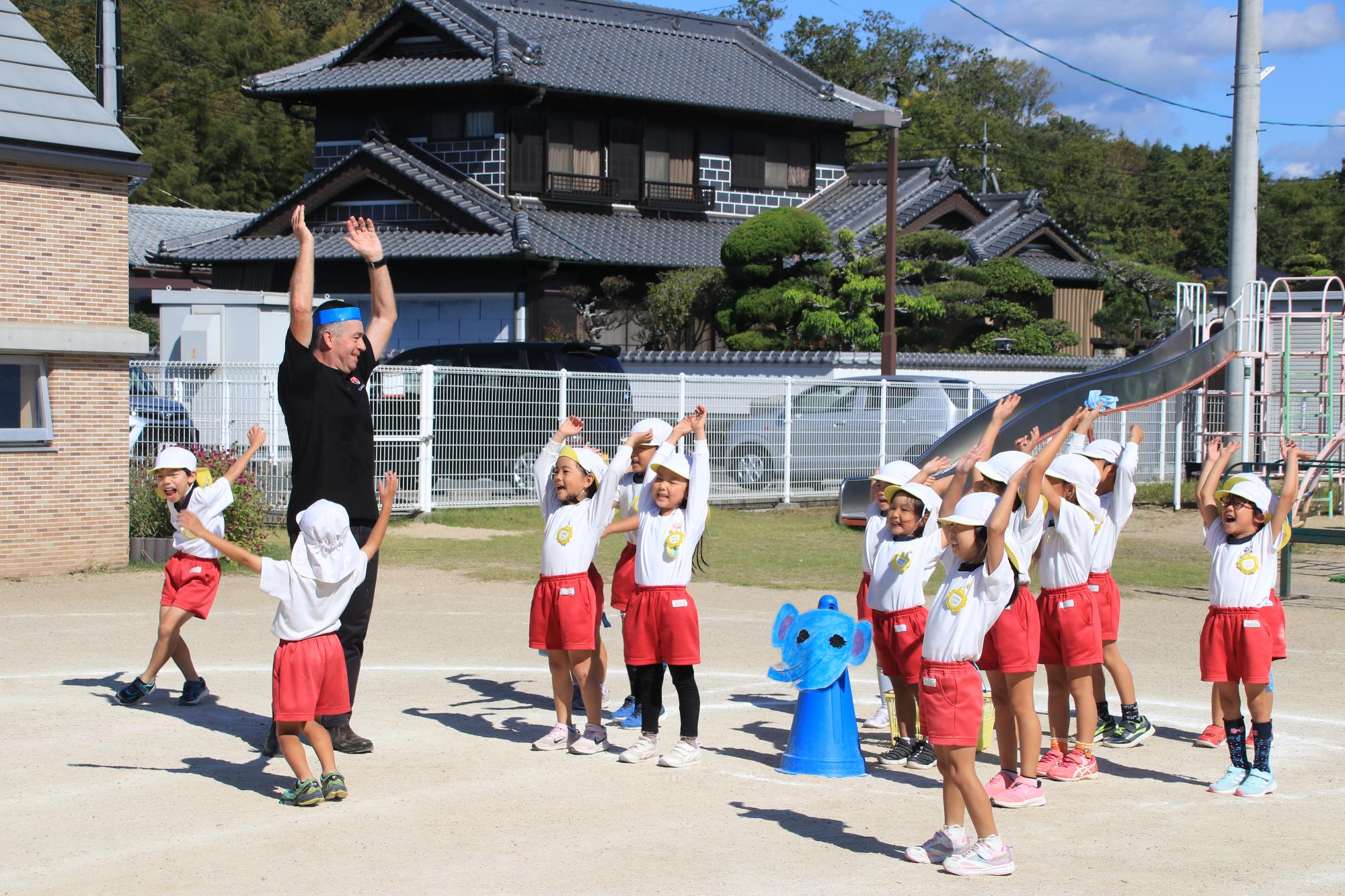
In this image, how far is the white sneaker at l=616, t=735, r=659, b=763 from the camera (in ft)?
22.5

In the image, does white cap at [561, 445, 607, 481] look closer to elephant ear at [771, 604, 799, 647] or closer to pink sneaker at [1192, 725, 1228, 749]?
elephant ear at [771, 604, 799, 647]

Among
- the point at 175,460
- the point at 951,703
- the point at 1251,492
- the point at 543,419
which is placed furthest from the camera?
the point at 543,419

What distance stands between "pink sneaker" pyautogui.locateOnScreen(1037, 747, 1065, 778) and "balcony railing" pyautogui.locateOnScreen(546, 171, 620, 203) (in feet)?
80.7

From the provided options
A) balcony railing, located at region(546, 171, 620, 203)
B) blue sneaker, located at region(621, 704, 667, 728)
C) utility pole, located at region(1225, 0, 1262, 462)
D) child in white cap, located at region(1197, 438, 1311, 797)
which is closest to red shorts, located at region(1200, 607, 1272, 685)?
child in white cap, located at region(1197, 438, 1311, 797)

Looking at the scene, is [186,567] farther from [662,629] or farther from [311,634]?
[662,629]

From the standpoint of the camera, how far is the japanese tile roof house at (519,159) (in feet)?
93.2

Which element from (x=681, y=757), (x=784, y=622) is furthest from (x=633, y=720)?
(x=784, y=622)

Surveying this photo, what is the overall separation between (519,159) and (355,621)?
24008 millimetres

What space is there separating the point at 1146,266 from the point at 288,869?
3466 cm

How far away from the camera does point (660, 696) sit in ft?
22.6

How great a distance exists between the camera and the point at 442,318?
2884 cm

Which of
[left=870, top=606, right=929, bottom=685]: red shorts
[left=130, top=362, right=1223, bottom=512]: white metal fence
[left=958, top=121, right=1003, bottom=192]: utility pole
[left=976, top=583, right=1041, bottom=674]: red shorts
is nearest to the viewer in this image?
[left=976, top=583, right=1041, bottom=674]: red shorts

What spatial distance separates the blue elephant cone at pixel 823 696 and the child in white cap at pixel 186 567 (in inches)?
129

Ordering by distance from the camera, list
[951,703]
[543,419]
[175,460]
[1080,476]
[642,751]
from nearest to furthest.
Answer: [951,703]
[642,751]
[1080,476]
[175,460]
[543,419]
